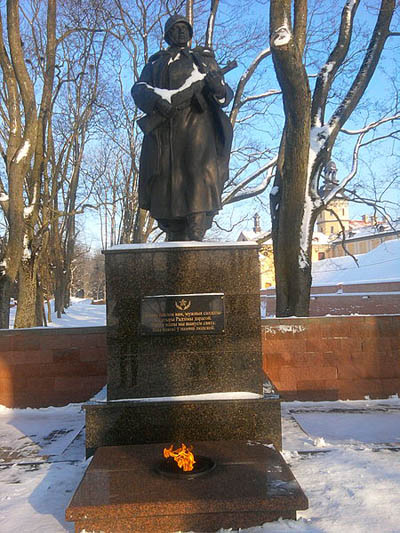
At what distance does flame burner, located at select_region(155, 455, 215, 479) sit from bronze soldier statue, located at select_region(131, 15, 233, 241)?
6.45 ft

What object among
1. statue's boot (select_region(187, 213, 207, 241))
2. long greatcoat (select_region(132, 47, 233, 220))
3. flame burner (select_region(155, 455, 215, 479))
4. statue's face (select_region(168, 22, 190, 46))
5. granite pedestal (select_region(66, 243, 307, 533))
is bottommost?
flame burner (select_region(155, 455, 215, 479))

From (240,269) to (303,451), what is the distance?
1659 millimetres

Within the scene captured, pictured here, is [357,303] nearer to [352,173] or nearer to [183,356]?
[352,173]

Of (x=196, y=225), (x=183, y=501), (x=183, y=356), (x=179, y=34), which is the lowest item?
(x=183, y=501)

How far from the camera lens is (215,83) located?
4.28m

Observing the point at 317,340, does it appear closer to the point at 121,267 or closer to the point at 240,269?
the point at 240,269

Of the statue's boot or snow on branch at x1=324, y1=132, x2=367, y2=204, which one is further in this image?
snow on branch at x1=324, y1=132, x2=367, y2=204

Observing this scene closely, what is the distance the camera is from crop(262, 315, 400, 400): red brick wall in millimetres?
6344

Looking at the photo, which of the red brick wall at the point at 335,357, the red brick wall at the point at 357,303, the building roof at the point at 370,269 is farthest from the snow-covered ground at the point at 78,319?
the building roof at the point at 370,269

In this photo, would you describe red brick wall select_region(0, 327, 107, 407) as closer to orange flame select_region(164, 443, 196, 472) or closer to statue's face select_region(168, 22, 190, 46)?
orange flame select_region(164, 443, 196, 472)

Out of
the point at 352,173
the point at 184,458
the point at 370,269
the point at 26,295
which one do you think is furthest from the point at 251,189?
the point at 370,269

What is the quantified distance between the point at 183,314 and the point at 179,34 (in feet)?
8.62

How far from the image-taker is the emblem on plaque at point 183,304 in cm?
399

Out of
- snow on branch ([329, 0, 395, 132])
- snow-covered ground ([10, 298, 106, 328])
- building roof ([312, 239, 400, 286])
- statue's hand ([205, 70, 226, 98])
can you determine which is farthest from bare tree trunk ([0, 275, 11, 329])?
building roof ([312, 239, 400, 286])
